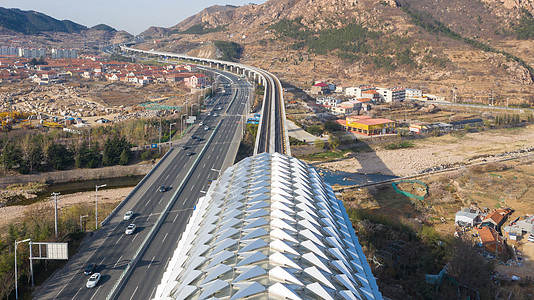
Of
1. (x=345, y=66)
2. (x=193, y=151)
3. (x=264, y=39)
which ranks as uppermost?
(x=264, y=39)

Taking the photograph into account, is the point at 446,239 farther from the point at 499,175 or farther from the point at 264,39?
the point at 264,39

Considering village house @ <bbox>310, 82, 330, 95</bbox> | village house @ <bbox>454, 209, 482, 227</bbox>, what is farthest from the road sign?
village house @ <bbox>310, 82, 330, 95</bbox>

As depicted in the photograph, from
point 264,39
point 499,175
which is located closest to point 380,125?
point 499,175

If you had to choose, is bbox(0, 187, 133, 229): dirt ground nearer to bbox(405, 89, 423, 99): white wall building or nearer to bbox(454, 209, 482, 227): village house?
bbox(454, 209, 482, 227): village house

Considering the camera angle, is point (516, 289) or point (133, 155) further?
point (133, 155)

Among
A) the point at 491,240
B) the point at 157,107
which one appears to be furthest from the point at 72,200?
the point at 157,107

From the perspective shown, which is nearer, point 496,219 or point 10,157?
point 496,219

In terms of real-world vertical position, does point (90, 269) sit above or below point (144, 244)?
below

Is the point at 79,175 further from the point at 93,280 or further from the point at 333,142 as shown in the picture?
the point at 333,142

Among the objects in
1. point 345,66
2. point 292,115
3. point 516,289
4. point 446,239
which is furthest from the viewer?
point 345,66
